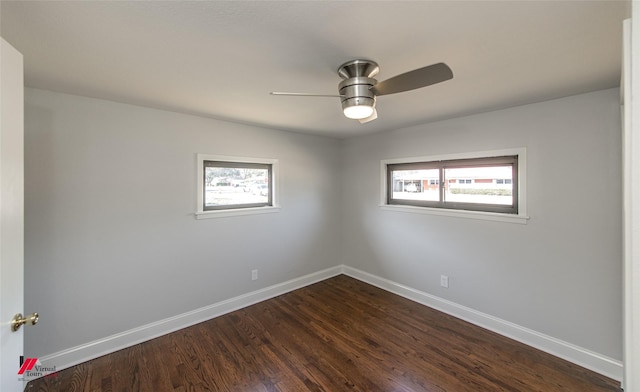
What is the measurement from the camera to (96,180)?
2.16m

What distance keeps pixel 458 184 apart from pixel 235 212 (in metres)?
2.64

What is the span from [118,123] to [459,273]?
3.74 meters

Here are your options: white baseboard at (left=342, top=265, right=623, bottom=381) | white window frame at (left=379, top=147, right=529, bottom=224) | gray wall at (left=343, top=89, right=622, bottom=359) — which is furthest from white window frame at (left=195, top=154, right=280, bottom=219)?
white baseboard at (left=342, top=265, right=623, bottom=381)

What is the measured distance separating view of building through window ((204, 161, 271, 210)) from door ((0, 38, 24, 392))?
70.1 inches

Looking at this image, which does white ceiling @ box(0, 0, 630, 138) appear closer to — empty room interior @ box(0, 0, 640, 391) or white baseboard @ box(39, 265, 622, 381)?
empty room interior @ box(0, 0, 640, 391)

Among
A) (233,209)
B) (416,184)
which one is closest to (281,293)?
(233,209)

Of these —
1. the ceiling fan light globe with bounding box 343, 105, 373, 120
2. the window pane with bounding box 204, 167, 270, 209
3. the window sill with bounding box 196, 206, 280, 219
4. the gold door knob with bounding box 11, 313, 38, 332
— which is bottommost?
the gold door knob with bounding box 11, 313, 38, 332

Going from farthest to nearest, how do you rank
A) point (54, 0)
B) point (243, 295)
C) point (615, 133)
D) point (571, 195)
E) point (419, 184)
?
point (419, 184) < point (243, 295) < point (571, 195) < point (615, 133) < point (54, 0)

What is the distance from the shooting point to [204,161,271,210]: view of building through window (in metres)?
2.90

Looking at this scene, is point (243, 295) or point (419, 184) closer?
point (243, 295)

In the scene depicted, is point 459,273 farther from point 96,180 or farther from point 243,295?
point 96,180

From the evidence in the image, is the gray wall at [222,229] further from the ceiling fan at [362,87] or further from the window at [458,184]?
the ceiling fan at [362,87]

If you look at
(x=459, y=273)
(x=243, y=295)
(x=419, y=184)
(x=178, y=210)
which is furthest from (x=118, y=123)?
(x=459, y=273)

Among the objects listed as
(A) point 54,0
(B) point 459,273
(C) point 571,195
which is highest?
(A) point 54,0
